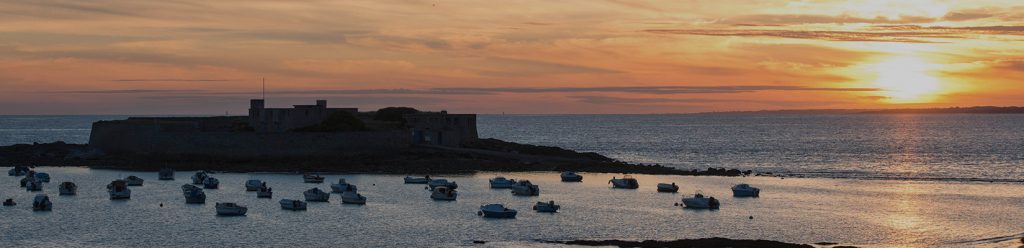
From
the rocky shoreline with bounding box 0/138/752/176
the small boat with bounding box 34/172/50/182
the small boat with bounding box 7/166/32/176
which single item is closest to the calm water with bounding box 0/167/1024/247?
the small boat with bounding box 34/172/50/182

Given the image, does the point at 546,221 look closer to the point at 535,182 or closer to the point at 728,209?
the point at 728,209

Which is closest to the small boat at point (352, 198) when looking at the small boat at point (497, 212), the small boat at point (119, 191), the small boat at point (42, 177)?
the small boat at point (497, 212)

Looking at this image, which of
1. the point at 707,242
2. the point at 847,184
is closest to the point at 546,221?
the point at 707,242

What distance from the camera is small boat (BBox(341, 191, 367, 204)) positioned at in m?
62.9

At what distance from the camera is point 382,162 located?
91.2 m

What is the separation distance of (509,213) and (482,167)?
34542 mm

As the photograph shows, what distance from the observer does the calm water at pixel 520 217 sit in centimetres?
4897

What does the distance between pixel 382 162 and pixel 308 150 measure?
6.51m

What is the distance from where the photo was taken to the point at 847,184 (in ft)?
259

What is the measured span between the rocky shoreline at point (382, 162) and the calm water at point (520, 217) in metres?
11.3

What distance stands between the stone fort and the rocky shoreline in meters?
0.75

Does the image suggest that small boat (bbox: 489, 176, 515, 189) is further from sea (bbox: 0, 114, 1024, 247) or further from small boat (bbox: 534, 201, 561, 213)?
small boat (bbox: 534, 201, 561, 213)

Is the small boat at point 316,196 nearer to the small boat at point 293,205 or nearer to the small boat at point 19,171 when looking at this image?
the small boat at point 293,205

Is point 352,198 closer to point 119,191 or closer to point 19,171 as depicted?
point 119,191
